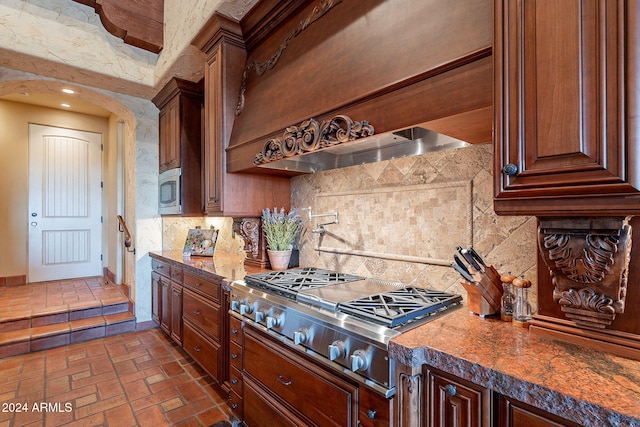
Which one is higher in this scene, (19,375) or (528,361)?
(528,361)

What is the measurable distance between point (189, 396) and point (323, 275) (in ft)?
4.81

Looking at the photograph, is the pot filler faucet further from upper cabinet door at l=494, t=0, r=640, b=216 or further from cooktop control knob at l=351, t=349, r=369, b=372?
upper cabinet door at l=494, t=0, r=640, b=216

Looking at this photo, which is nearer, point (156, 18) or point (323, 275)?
point (323, 275)

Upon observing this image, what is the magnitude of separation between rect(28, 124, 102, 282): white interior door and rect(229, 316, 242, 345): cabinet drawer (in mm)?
4947

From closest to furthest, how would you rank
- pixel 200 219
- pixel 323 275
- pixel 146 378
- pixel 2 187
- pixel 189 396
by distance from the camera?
pixel 323 275 → pixel 189 396 → pixel 146 378 → pixel 200 219 → pixel 2 187

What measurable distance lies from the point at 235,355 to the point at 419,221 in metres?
1.42

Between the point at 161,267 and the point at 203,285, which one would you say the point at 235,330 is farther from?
the point at 161,267

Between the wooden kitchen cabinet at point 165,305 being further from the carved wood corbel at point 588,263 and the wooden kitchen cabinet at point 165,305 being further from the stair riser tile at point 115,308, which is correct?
the carved wood corbel at point 588,263

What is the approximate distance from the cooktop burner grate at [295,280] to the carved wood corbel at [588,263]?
3.47 ft

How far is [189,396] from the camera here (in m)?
2.37

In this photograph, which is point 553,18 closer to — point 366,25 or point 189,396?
point 366,25

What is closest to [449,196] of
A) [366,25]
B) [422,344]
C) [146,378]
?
[422,344]

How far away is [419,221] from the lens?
66.8 inches

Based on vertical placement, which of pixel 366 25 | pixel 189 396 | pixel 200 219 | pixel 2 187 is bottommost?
pixel 189 396
